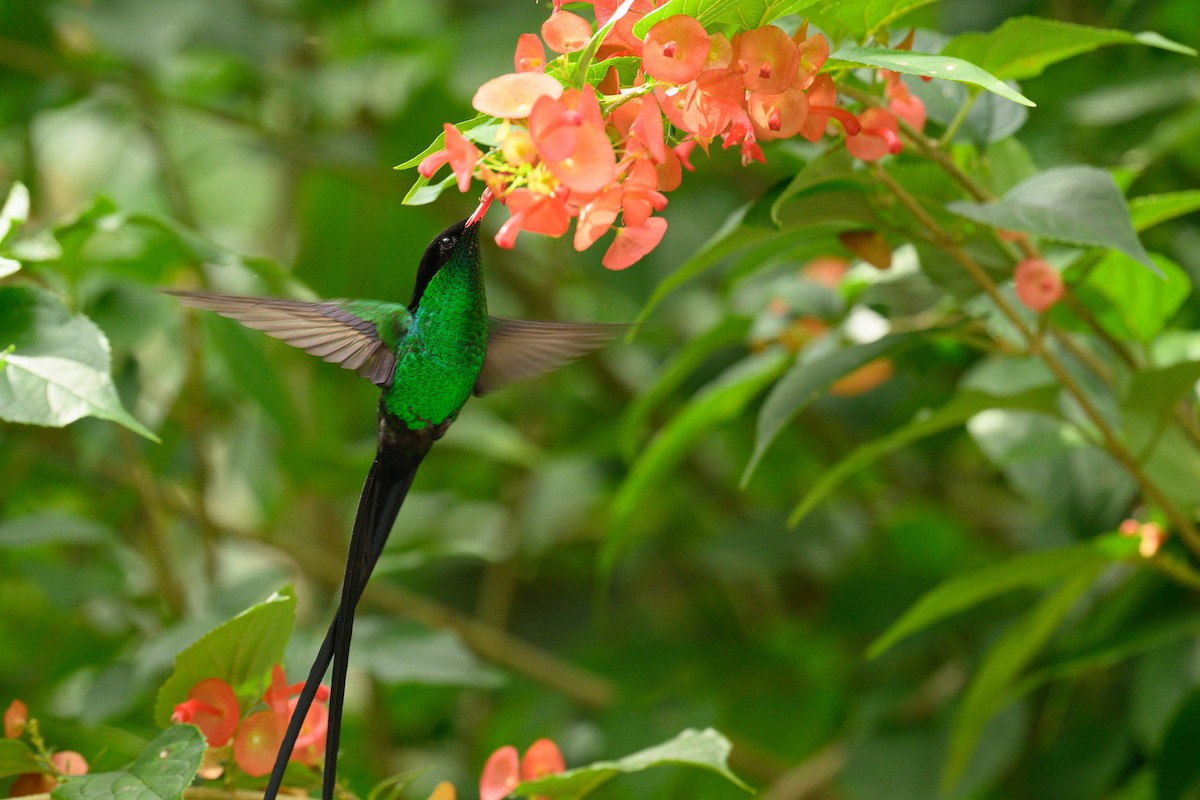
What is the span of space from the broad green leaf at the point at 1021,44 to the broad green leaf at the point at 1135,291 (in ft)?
0.78

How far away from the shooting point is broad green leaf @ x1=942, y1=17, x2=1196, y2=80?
2.43ft

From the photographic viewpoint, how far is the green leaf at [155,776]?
584 mm

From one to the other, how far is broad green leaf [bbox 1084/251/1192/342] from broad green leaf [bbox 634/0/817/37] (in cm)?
49

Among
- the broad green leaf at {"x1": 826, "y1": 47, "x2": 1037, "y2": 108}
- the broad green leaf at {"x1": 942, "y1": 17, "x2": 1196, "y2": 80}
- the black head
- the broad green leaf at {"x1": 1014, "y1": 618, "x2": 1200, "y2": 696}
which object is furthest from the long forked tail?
the broad green leaf at {"x1": 1014, "y1": 618, "x2": 1200, "y2": 696}

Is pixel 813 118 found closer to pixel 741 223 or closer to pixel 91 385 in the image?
pixel 741 223

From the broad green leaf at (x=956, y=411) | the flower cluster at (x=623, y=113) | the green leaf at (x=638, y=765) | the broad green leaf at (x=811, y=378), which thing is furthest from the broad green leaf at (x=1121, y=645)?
the flower cluster at (x=623, y=113)

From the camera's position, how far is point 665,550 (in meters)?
2.04

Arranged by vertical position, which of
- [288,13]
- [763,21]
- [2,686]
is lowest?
[2,686]

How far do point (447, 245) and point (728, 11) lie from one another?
8.8 inches

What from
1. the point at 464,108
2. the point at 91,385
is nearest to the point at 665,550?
the point at 464,108

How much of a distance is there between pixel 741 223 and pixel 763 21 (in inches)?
8.5

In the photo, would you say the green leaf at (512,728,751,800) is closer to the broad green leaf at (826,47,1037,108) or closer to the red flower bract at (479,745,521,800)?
the red flower bract at (479,745,521,800)

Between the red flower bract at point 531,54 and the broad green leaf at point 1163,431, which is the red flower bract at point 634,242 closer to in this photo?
the red flower bract at point 531,54

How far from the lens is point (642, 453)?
184 cm
